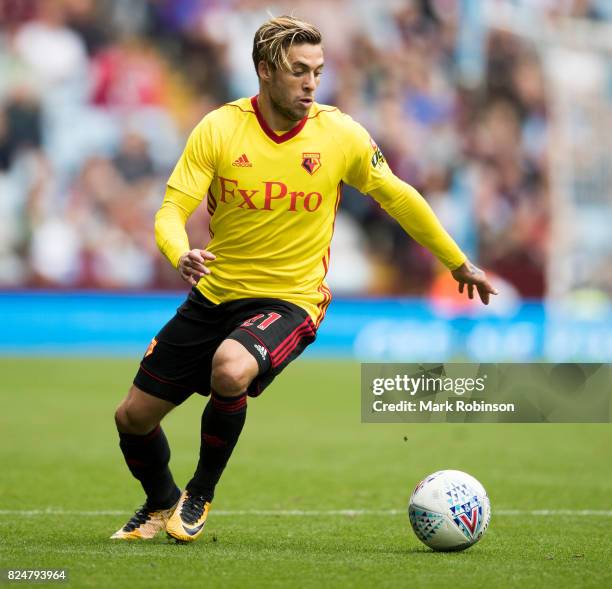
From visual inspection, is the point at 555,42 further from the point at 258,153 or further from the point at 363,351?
the point at 258,153

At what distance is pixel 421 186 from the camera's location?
77.0 feet

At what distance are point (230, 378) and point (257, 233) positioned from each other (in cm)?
79

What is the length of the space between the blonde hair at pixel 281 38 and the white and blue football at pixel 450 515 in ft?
6.86

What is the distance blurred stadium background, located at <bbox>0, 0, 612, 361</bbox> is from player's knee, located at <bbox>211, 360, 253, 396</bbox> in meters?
14.9

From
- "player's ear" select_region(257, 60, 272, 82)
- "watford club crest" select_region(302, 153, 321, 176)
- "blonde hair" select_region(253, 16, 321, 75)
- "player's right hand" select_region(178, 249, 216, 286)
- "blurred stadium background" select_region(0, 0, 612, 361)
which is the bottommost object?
"blurred stadium background" select_region(0, 0, 612, 361)

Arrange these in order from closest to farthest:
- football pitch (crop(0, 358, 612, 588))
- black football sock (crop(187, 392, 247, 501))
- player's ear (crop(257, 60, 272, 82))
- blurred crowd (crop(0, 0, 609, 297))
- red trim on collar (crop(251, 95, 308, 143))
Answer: football pitch (crop(0, 358, 612, 588)), black football sock (crop(187, 392, 247, 501)), player's ear (crop(257, 60, 272, 82)), red trim on collar (crop(251, 95, 308, 143)), blurred crowd (crop(0, 0, 609, 297))

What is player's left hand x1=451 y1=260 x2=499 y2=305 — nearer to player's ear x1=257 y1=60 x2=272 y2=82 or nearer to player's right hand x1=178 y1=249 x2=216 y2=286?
player's ear x1=257 y1=60 x2=272 y2=82

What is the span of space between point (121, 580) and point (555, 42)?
2229 centimetres

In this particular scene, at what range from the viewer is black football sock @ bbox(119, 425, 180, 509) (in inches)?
241

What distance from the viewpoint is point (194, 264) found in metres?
5.32

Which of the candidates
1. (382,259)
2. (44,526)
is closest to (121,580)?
(44,526)

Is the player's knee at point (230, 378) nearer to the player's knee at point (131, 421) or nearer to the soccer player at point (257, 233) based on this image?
the soccer player at point (257, 233)

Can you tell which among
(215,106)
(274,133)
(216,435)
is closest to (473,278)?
(274,133)

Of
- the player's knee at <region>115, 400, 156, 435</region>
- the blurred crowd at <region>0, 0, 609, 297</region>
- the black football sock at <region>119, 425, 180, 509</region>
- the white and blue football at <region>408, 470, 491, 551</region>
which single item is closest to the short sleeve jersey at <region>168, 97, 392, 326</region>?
the player's knee at <region>115, 400, 156, 435</region>
